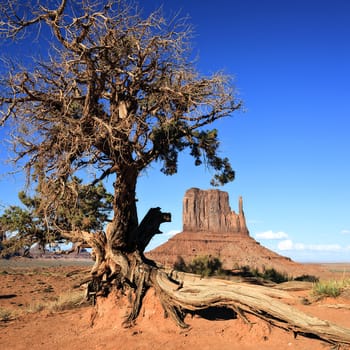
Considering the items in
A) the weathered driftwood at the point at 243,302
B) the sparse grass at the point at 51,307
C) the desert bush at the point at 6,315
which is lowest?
the desert bush at the point at 6,315

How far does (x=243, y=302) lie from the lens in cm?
782

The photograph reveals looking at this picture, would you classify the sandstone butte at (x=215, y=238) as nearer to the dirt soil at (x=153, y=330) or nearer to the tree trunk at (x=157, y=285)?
the tree trunk at (x=157, y=285)

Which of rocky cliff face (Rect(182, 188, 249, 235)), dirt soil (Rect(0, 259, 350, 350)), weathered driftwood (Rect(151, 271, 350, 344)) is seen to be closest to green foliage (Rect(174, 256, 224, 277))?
dirt soil (Rect(0, 259, 350, 350))

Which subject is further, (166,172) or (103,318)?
(166,172)

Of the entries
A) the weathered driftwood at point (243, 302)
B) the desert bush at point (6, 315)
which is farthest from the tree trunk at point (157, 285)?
the desert bush at point (6, 315)

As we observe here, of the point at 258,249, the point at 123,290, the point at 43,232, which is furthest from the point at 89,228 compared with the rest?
the point at 258,249

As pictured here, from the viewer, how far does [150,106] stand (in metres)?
11.1

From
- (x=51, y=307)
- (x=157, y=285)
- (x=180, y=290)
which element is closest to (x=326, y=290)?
(x=180, y=290)

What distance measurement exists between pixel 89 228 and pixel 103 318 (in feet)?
21.4

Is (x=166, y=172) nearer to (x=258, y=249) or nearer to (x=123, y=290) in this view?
(x=123, y=290)

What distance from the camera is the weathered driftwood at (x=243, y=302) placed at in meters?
6.65

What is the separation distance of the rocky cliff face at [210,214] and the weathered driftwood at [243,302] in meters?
107

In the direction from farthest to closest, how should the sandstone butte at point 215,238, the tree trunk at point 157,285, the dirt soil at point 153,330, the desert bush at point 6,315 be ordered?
the sandstone butte at point 215,238 < the desert bush at point 6,315 < the dirt soil at point 153,330 < the tree trunk at point 157,285

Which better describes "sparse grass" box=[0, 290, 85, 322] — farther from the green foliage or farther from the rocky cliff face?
the rocky cliff face
